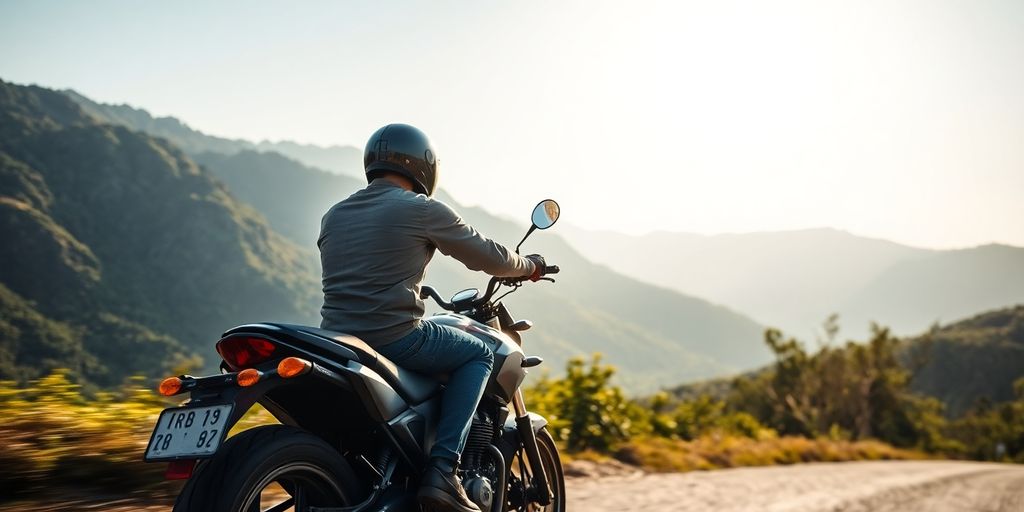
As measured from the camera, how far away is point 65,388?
512cm

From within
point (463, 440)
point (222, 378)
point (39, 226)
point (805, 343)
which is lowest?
point (463, 440)

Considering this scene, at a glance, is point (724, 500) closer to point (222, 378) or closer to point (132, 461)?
point (132, 461)

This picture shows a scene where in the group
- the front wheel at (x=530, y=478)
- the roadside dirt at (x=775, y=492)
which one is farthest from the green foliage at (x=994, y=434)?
the front wheel at (x=530, y=478)

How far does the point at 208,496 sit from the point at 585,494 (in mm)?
5089

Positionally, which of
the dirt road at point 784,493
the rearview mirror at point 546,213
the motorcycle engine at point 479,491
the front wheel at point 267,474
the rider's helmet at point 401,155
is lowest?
the dirt road at point 784,493

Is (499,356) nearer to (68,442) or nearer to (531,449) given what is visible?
(531,449)

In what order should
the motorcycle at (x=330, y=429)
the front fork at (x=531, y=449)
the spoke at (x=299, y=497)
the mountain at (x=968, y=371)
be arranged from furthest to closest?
the mountain at (x=968, y=371), the front fork at (x=531, y=449), the spoke at (x=299, y=497), the motorcycle at (x=330, y=429)

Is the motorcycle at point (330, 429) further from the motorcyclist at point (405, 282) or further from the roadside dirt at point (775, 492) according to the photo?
the roadside dirt at point (775, 492)

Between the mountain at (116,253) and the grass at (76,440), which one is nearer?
the grass at (76,440)

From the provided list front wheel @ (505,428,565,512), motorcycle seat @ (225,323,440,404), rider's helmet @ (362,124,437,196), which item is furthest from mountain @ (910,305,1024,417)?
motorcycle seat @ (225,323,440,404)

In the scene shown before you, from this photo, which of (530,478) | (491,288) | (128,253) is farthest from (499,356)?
(128,253)

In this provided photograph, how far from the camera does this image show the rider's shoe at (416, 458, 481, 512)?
9.87 ft

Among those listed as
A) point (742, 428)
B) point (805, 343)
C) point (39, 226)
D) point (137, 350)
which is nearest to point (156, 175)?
point (39, 226)

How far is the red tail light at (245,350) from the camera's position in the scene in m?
2.76
